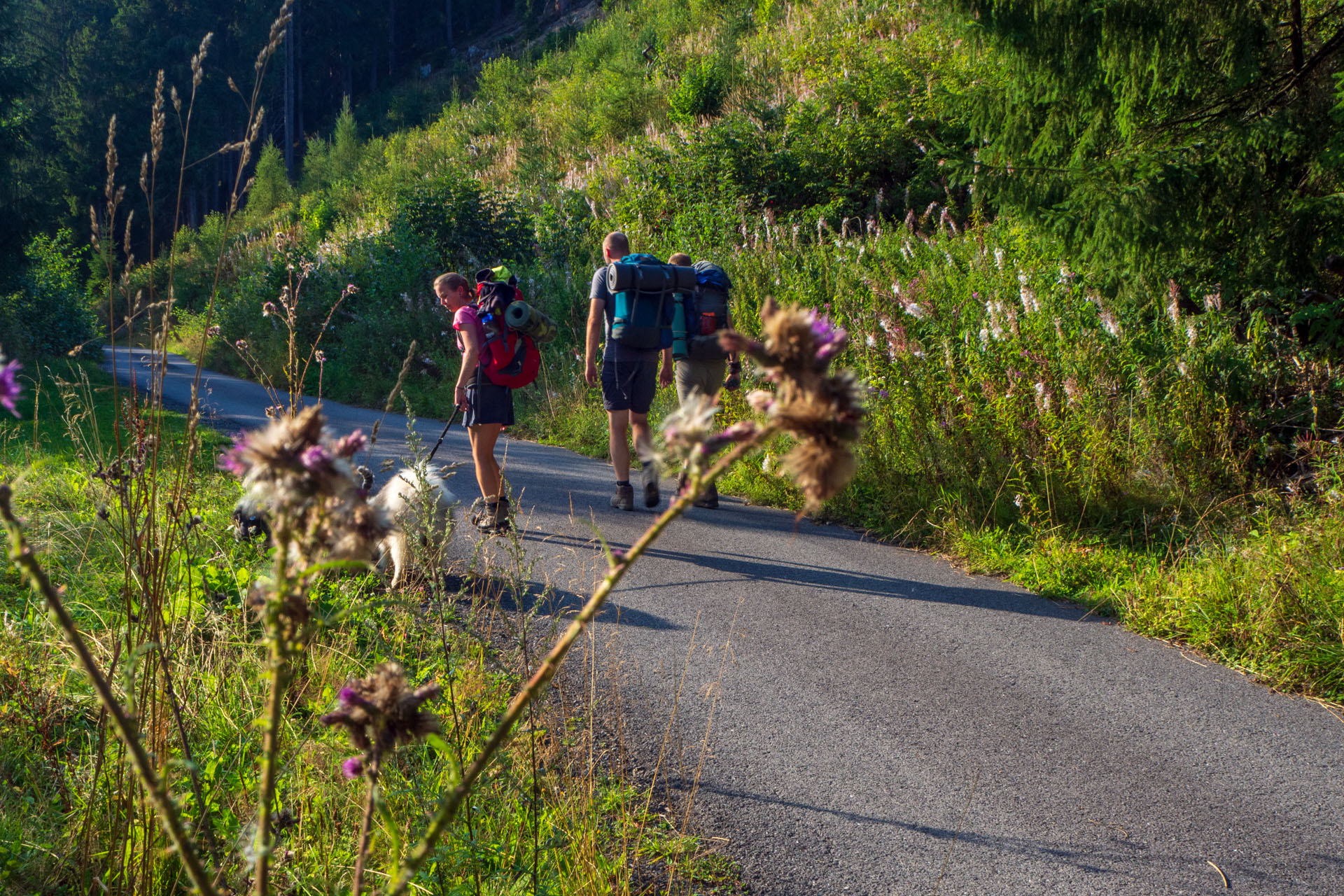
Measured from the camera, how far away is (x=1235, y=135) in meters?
6.03

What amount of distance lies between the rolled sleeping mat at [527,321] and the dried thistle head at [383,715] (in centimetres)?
549

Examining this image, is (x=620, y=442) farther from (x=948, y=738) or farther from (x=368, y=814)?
(x=368, y=814)

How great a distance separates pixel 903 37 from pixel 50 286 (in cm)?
2029

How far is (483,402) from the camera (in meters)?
6.71

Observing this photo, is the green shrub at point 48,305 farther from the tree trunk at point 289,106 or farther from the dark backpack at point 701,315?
the tree trunk at point 289,106

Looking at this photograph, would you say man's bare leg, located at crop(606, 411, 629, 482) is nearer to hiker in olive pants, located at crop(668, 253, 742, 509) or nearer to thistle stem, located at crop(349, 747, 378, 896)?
hiker in olive pants, located at crop(668, 253, 742, 509)

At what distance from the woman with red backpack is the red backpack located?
0.04m

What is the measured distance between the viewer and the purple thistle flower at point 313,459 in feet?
3.06

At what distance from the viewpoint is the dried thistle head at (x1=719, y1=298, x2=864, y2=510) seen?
886mm

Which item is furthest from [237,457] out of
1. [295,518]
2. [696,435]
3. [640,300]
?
[640,300]

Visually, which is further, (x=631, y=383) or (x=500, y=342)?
(x=631, y=383)

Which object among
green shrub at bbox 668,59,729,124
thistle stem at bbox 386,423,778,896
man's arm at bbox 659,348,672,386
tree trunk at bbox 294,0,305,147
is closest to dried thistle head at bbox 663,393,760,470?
thistle stem at bbox 386,423,778,896

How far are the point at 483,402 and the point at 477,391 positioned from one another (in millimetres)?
92

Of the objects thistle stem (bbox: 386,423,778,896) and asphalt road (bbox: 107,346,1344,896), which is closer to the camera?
thistle stem (bbox: 386,423,778,896)
